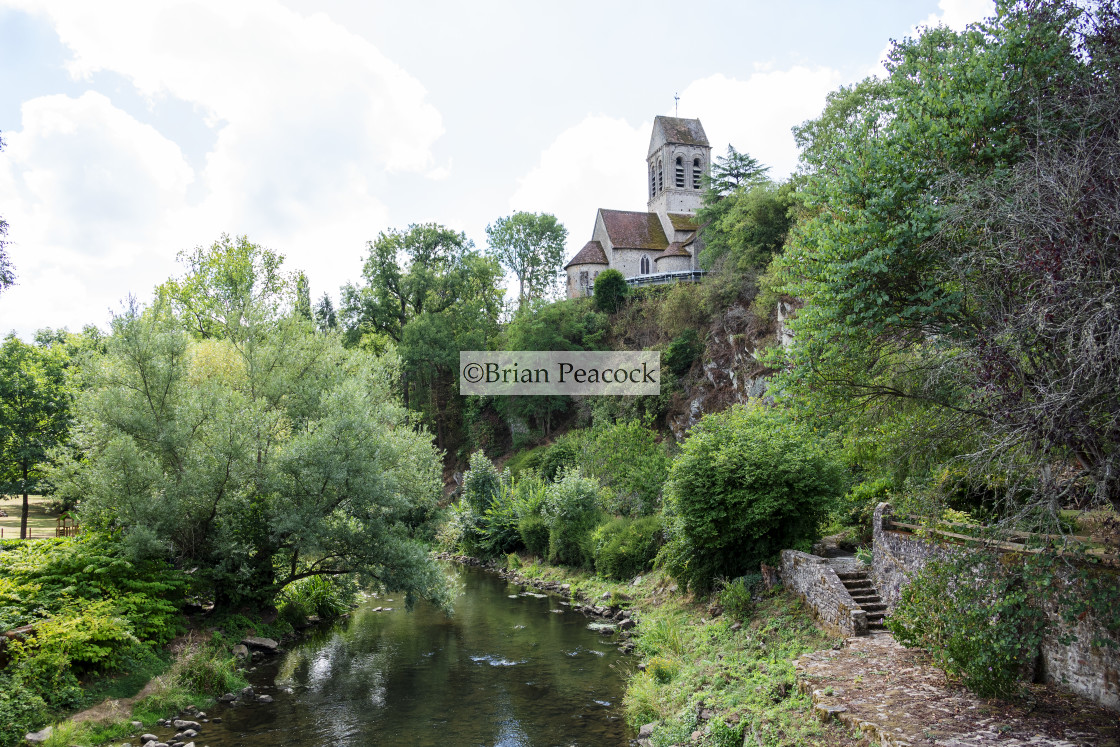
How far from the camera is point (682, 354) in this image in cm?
3297

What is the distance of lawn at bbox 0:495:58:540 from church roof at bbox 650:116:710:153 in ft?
160

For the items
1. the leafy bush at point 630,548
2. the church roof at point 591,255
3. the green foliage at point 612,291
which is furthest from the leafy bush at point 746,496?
the church roof at point 591,255

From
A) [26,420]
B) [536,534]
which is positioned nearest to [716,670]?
[536,534]

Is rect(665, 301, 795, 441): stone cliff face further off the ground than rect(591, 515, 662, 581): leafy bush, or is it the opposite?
rect(665, 301, 795, 441): stone cliff face

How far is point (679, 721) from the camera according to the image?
10258mm

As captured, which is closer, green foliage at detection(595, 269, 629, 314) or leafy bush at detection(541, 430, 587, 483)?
leafy bush at detection(541, 430, 587, 483)

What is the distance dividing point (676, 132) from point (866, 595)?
166 ft

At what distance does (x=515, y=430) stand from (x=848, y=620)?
32.9 metres

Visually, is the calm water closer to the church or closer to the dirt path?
the dirt path

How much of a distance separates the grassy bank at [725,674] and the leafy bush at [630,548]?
308 cm

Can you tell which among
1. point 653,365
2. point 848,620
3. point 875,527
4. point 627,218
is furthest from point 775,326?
point 627,218

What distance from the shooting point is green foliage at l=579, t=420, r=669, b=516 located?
74.7 ft

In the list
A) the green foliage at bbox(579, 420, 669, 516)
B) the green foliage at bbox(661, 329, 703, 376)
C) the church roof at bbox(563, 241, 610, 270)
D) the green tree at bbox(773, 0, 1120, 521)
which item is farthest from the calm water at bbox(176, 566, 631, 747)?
the church roof at bbox(563, 241, 610, 270)

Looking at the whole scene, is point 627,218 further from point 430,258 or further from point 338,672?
point 338,672
